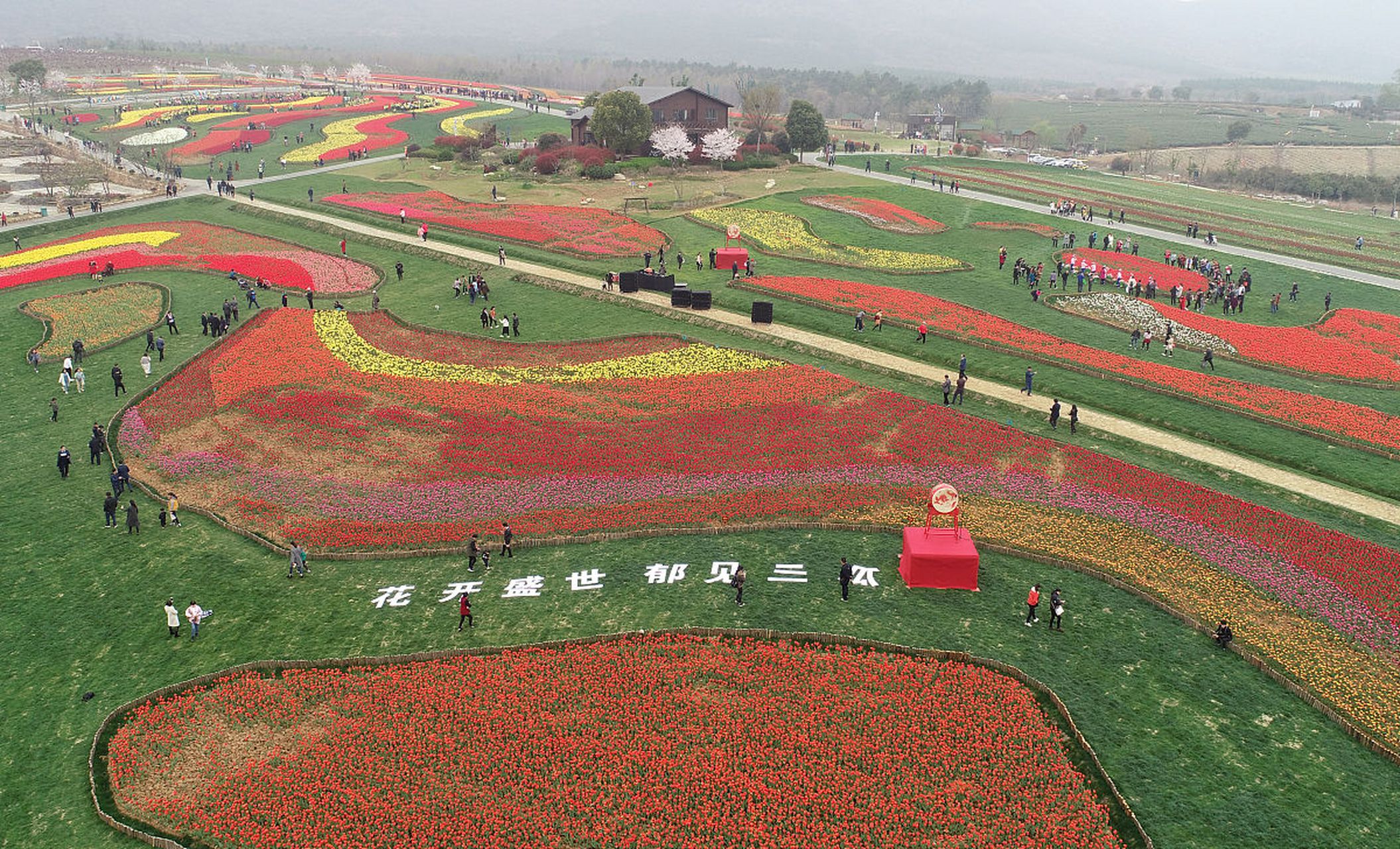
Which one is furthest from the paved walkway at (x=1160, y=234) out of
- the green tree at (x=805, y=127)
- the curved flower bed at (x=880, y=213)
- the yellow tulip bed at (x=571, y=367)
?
the yellow tulip bed at (x=571, y=367)

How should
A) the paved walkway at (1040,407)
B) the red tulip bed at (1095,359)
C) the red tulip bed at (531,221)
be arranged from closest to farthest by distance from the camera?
the paved walkway at (1040,407)
the red tulip bed at (1095,359)
the red tulip bed at (531,221)

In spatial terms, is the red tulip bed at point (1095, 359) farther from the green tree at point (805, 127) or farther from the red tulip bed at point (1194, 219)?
the green tree at point (805, 127)

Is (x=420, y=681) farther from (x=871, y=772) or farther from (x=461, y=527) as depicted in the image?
(x=871, y=772)

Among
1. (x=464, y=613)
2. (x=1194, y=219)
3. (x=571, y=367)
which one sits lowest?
(x=464, y=613)

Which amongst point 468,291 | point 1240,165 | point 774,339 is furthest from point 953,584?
point 1240,165

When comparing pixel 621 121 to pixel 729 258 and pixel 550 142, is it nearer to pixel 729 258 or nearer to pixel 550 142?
pixel 550 142

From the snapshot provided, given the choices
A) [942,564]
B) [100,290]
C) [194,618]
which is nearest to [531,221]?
[100,290]

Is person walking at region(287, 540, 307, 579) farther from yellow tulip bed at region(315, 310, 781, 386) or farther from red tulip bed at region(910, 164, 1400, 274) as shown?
red tulip bed at region(910, 164, 1400, 274)

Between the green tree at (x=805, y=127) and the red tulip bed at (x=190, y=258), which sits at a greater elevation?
the green tree at (x=805, y=127)
